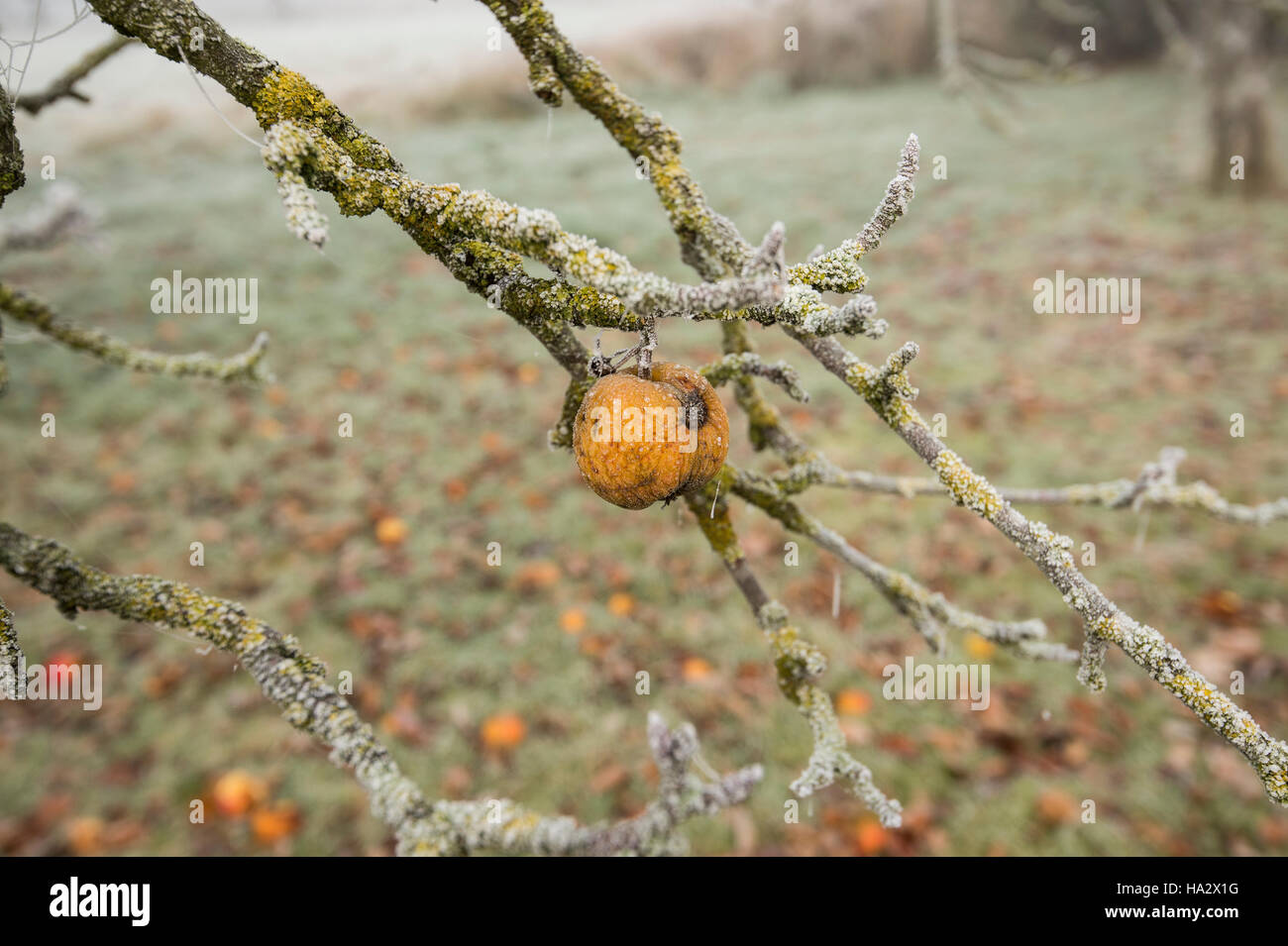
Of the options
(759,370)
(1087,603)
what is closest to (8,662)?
(759,370)

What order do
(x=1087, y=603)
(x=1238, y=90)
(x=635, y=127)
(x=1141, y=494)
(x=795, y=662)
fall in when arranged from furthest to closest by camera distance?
(x=1238, y=90) → (x=1141, y=494) → (x=795, y=662) → (x=635, y=127) → (x=1087, y=603)

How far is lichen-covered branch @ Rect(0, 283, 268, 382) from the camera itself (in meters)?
1.73

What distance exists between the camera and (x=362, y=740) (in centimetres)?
125

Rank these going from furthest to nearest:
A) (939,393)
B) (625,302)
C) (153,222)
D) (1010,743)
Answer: (153,222) < (939,393) < (1010,743) < (625,302)

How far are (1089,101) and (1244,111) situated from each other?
12.7ft

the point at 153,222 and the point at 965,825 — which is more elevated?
the point at 153,222

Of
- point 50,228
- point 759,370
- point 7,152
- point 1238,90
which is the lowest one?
point 759,370

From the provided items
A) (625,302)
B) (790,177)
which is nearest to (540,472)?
(625,302)

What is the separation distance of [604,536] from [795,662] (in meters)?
3.67

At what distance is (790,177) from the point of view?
10.0 meters

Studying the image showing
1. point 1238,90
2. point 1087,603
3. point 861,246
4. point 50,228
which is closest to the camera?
point 861,246

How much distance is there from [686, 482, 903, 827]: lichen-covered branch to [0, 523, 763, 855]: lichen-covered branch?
1.07ft

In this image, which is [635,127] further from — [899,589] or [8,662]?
[8,662]

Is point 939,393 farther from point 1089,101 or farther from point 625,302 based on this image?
point 1089,101
